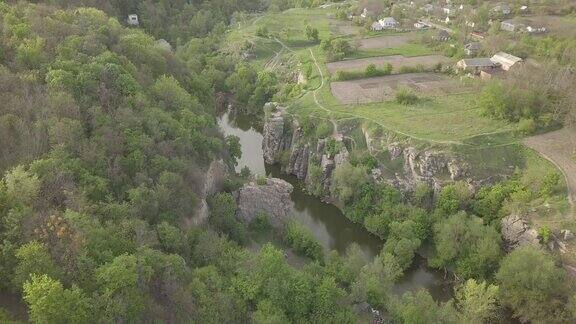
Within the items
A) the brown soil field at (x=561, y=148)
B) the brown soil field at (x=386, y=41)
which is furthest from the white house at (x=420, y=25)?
the brown soil field at (x=561, y=148)

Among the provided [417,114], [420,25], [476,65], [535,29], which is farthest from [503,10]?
[417,114]

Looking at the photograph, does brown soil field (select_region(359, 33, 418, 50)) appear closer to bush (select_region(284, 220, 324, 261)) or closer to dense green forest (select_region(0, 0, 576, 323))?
dense green forest (select_region(0, 0, 576, 323))

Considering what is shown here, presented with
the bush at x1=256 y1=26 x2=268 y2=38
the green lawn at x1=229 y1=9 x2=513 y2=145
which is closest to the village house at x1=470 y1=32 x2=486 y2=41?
the green lawn at x1=229 y1=9 x2=513 y2=145

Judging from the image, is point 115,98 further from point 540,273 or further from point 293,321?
point 540,273

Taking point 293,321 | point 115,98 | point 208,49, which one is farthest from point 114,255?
point 208,49

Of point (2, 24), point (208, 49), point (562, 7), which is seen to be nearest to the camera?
point (2, 24)

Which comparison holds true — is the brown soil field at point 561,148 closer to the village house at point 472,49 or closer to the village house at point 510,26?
the village house at point 472,49
